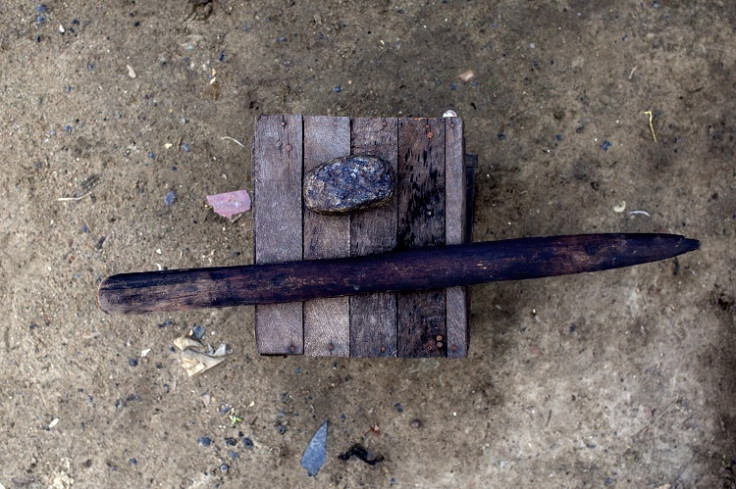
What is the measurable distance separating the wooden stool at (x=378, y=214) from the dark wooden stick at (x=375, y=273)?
10cm

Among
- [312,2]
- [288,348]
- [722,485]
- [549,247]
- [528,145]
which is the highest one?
[312,2]

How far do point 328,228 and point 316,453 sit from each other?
1.67 meters

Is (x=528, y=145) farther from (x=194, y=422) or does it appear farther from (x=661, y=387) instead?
(x=194, y=422)

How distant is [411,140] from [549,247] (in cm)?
85

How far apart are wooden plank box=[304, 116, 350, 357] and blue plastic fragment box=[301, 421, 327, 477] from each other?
3.60 ft

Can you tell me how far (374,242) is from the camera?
265 centimetres

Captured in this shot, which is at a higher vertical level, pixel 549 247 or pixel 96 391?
pixel 549 247

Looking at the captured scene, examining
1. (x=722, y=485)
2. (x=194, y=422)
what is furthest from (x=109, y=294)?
(x=722, y=485)

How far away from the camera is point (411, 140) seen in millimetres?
2648

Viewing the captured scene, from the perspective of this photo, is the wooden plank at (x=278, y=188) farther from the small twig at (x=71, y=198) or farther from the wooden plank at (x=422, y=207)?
the small twig at (x=71, y=198)

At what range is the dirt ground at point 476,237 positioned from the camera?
3471 millimetres

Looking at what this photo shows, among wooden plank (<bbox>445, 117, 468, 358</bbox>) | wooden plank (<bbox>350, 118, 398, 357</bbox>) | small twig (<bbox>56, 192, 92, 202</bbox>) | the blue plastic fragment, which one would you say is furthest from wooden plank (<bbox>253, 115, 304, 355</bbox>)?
small twig (<bbox>56, 192, 92, 202</bbox>)

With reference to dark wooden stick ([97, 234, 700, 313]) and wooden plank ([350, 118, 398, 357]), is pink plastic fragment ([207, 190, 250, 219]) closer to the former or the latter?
dark wooden stick ([97, 234, 700, 313])

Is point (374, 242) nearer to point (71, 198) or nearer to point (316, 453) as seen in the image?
point (316, 453)
